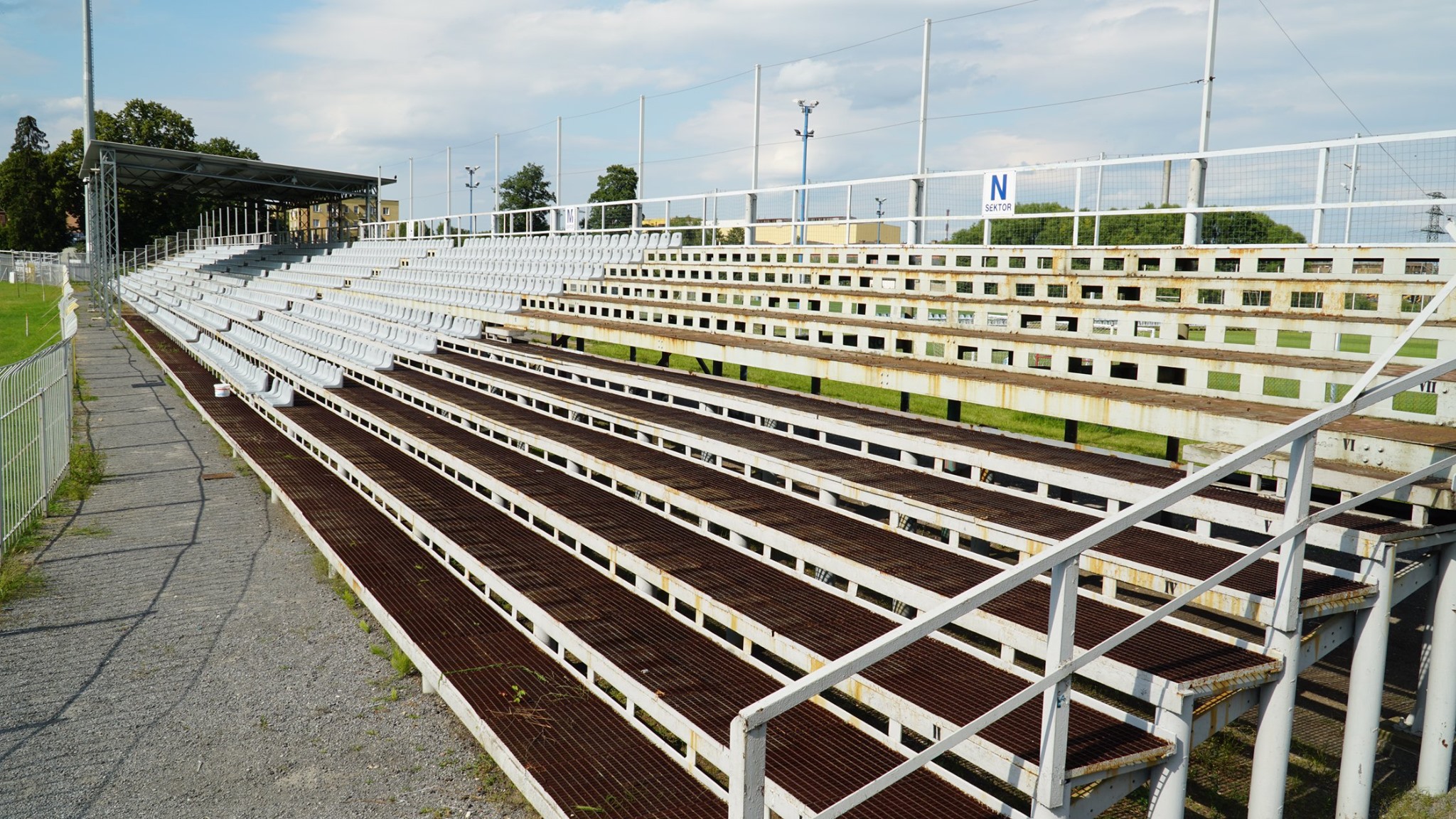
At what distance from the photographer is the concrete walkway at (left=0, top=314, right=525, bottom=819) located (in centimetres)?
391

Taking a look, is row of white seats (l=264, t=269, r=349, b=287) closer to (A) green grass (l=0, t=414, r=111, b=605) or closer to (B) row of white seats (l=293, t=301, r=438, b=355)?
(B) row of white seats (l=293, t=301, r=438, b=355)

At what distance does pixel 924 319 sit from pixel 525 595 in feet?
15.3

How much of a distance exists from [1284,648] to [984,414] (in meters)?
10.3

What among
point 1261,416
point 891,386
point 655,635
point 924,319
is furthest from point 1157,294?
point 655,635

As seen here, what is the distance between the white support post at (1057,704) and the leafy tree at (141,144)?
66269 mm

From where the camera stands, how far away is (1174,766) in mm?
2979

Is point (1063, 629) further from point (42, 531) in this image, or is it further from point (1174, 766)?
point (42, 531)

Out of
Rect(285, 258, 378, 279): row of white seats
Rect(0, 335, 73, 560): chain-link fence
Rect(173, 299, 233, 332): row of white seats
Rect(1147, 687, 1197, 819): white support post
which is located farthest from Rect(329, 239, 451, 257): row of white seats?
Rect(1147, 687, 1197, 819): white support post

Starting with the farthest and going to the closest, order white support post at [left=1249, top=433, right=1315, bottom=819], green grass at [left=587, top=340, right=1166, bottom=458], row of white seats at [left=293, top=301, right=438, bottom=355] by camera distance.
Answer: row of white seats at [left=293, top=301, right=438, bottom=355] < green grass at [left=587, top=340, right=1166, bottom=458] < white support post at [left=1249, top=433, right=1315, bottom=819]

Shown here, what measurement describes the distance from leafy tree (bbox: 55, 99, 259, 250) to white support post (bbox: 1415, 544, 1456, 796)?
218ft

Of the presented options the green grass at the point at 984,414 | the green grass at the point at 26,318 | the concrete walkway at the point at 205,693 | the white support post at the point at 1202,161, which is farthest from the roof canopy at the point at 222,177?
the white support post at the point at 1202,161

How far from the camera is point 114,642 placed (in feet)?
18.4

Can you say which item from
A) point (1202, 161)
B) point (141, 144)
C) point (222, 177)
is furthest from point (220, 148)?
point (1202, 161)

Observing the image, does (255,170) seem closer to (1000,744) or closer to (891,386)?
(891,386)
